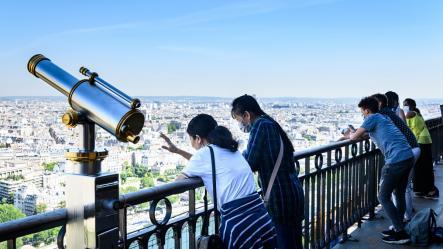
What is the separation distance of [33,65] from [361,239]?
4705 mm

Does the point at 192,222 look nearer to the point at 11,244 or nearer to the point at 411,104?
the point at 11,244

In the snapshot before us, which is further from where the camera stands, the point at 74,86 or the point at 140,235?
the point at 140,235

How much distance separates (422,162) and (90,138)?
7148 mm

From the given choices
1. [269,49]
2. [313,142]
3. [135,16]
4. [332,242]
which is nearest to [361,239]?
[332,242]

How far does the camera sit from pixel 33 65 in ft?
6.13

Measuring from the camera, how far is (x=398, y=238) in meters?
5.54

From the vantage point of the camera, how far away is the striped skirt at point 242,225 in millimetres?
2885

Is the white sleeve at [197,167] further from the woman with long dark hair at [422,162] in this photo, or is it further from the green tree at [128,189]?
the woman with long dark hair at [422,162]

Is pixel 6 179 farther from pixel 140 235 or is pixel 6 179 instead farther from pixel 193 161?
pixel 193 161

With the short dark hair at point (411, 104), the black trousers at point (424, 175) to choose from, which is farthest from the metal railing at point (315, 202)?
the short dark hair at point (411, 104)

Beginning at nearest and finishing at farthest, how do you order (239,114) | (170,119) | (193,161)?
(193,161)
(239,114)
(170,119)

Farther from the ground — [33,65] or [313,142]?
[33,65]

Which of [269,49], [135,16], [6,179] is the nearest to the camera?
[6,179]

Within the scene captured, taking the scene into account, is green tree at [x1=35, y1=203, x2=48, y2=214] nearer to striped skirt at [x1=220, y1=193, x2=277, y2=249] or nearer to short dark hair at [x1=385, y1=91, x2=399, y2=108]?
Result: striped skirt at [x1=220, y1=193, x2=277, y2=249]
